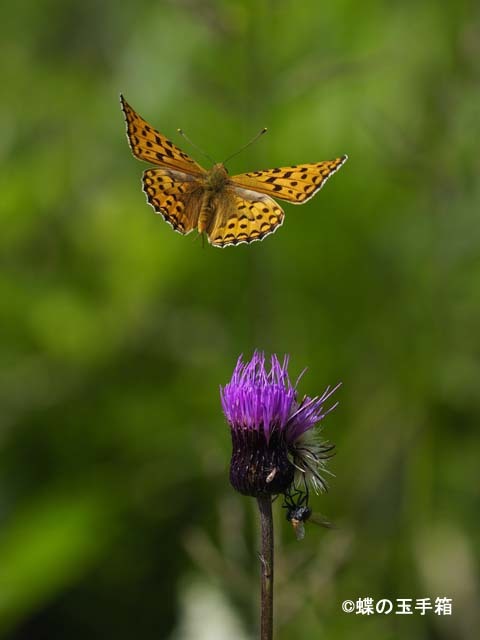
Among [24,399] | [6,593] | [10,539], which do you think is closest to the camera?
[6,593]

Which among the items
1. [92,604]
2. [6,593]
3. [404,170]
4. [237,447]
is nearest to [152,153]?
[237,447]

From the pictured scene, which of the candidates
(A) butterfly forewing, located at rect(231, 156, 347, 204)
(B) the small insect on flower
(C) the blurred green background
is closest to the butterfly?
(A) butterfly forewing, located at rect(231, 156, 347, 204)

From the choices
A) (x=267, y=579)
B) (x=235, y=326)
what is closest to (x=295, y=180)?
(x=267, y=579)

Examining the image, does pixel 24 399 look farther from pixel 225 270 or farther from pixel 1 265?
pixel 225 270

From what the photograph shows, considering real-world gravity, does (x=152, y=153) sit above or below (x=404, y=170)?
below

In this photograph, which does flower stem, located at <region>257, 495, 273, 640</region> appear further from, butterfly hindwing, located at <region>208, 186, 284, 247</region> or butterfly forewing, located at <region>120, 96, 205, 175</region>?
butterfly forewing, located at <region>120, 96, 205, 175</region>

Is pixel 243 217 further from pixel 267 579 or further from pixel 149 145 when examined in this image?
pixel 267 579

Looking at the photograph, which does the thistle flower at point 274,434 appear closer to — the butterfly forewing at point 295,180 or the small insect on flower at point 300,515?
the small insect on flower at point 300,515
